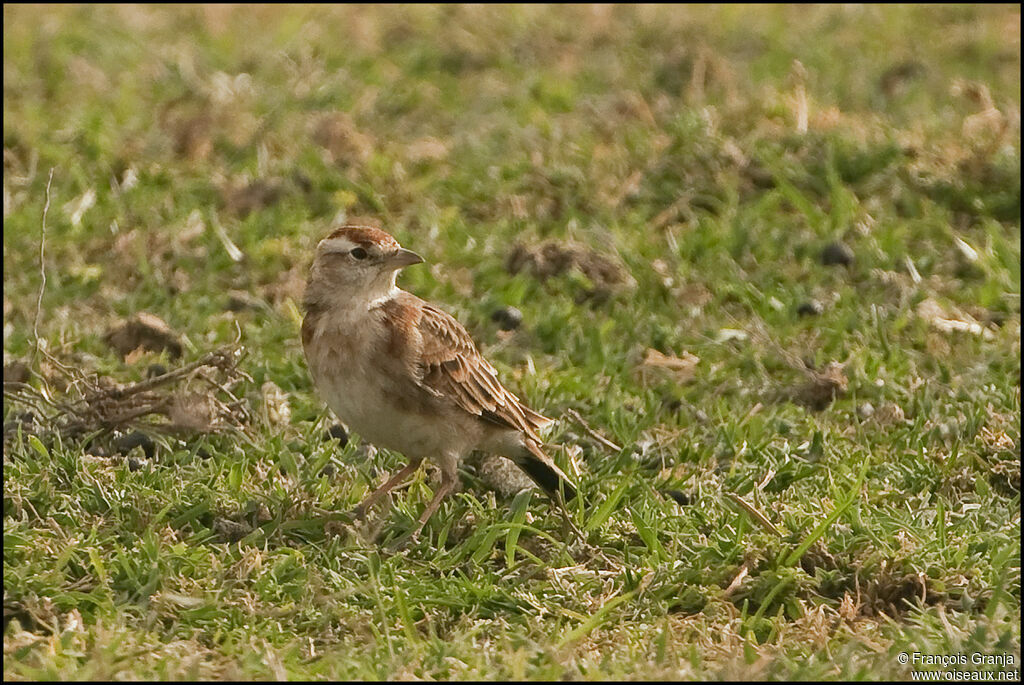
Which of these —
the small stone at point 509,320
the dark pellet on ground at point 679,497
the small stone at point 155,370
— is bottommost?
the small stone at point 509,320

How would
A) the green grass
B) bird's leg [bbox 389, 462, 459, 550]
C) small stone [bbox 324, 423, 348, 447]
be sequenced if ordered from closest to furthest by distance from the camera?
the green grass < bird's leg [bbox 389, 462, 459, 550] < small stone [bbox 324, 423, 348, 447]

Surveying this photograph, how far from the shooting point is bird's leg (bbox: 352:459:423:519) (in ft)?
19.0

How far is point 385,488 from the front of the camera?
232 inches

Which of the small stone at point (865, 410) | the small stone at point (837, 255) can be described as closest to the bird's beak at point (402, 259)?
the small stone at point (865, 410)

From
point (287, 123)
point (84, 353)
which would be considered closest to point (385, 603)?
point (84, 353)

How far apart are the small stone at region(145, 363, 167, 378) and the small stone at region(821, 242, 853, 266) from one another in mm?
3302

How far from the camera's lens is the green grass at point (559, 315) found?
511cm

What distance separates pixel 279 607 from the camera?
5109 millimetres

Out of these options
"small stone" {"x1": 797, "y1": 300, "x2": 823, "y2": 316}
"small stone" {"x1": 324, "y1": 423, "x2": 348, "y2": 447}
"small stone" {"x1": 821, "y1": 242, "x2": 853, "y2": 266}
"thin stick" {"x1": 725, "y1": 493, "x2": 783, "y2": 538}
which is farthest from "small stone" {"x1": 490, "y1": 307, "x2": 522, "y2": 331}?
"thin stick" {"x1": 725, "y1": 493, "x2": 783, "y2": 538}

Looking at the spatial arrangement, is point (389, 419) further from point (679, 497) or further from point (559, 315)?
point (559, 315)

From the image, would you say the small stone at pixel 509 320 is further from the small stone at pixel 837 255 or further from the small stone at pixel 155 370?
the small stone at pixel 837 255

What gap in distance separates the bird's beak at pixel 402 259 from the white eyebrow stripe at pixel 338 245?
0.14 meters

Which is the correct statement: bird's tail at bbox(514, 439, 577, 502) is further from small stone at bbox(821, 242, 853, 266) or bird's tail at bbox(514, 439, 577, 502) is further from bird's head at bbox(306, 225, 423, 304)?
Result: small stone at bbox(821, 242, 853, 266)

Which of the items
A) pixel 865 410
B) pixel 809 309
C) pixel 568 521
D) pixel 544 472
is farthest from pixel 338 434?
pixel 809 309
